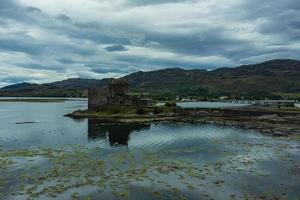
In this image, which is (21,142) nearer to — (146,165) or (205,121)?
(146,165)

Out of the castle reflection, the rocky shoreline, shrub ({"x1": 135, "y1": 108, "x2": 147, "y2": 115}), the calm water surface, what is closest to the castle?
the rocky shoreline

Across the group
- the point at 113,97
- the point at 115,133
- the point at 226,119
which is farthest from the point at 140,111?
the point at 115,133

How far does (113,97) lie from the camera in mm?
133000

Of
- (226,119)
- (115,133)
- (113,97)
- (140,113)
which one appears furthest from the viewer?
(113,97)

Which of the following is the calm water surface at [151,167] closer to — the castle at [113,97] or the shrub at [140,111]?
the shrub at [140,111]

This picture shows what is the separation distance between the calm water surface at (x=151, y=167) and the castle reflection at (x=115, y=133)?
42cm

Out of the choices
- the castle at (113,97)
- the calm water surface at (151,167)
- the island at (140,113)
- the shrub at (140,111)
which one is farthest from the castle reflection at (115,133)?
the castle at (113,97)

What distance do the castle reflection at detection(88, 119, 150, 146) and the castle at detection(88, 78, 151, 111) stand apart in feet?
121

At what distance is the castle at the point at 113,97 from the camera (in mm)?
131500

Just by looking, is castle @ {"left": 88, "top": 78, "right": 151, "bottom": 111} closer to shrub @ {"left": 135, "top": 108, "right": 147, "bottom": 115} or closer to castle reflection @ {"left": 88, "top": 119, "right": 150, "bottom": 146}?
shrub @ {"left": 135, "top": 108, "right": 147, "bottom": 115}

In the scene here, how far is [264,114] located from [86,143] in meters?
78.3

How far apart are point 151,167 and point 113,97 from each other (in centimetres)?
9096

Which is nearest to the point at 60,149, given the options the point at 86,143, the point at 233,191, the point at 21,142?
the point at 86,143

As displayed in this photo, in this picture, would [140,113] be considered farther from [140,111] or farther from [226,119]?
[226,119]
